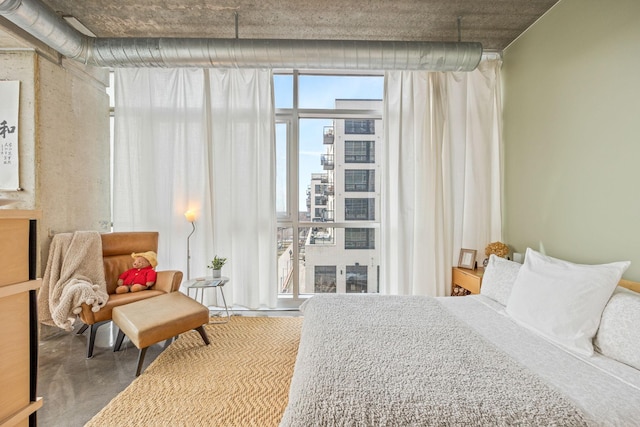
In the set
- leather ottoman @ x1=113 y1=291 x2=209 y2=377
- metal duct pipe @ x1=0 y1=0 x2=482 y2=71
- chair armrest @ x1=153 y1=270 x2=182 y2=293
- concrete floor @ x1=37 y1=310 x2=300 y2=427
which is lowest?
concrete floor @ x1=37 y1=310 x2=300 y2=427

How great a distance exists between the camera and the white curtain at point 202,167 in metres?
3.20

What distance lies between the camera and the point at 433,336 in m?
1.49

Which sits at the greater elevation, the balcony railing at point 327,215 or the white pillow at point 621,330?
the balcony railing at point 327,215

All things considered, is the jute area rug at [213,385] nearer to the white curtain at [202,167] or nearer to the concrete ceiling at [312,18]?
the white curtain at [202,167]

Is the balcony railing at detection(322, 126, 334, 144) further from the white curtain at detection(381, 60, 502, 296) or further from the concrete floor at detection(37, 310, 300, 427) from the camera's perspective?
the concrete floor at detection(37, 310, 300, 427)

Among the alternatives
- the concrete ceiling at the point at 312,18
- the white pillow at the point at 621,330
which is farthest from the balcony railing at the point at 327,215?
the white pillow at the point at 621,330

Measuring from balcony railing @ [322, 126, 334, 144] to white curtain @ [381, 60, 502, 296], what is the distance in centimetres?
69

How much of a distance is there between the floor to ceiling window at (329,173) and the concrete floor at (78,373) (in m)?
1.73

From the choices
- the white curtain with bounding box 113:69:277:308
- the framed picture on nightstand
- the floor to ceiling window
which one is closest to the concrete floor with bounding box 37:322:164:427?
the white curtain with bounding box 113:69:277:308

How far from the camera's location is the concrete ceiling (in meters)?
2.44

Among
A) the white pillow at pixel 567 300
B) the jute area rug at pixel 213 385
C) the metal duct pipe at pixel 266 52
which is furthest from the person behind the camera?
the metal duct pipe at pixel 266 52

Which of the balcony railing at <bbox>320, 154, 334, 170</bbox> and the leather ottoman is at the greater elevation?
the balcony railing at <bbox>320, 154, 334, 170</bbox>

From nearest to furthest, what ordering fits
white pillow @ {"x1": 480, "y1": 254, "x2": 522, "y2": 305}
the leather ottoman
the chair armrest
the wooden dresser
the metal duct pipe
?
1. the wooden dresser
2. the leather ottoman
3. white pillow @ {"x1": 480, "y1": 254, "x2": 522, "y2": 305}
4. the metal duct pipe
5. the chair armrest

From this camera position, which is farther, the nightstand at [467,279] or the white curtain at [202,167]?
the white curtain at [202,167]
